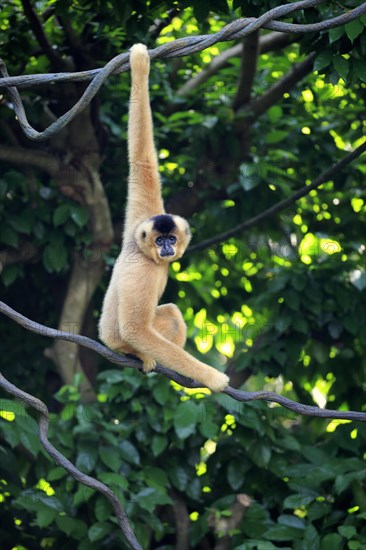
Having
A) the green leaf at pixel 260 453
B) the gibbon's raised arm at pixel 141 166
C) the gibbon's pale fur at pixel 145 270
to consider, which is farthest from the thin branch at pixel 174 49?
the green leaf at pixel 260 453

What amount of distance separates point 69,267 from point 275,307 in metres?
1.68

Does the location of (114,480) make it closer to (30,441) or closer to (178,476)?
(30,441)

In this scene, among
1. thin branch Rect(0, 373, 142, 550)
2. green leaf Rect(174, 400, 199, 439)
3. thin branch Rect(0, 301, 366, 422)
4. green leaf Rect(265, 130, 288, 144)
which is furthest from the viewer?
green leaf Rect(265, 130, 288, 144)

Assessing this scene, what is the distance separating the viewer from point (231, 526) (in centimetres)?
568

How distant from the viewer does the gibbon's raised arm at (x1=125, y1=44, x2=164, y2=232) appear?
4.58 m

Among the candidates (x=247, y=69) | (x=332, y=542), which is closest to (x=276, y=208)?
(x=247, y=69)

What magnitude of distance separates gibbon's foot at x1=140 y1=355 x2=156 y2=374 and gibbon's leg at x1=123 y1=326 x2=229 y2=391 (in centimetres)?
4

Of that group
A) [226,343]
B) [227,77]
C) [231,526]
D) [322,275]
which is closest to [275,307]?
[322,275]

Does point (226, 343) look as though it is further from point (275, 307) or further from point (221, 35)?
point (221, 35)

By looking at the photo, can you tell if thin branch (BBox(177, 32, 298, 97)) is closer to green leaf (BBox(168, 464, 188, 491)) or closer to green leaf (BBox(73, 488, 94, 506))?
green leaf (BBox(168, 464, 188, 491))

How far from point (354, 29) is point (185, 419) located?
2621 mm

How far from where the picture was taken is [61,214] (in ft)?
19.6

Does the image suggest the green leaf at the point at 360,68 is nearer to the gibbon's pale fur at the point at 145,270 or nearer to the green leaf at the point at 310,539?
the gibbon's pale fur at the point at 145,270

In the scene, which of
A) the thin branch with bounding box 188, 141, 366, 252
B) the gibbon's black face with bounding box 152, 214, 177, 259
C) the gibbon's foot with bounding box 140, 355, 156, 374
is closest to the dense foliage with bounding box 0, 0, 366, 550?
the thin branch with bounding box 188, 141, 366, 252
